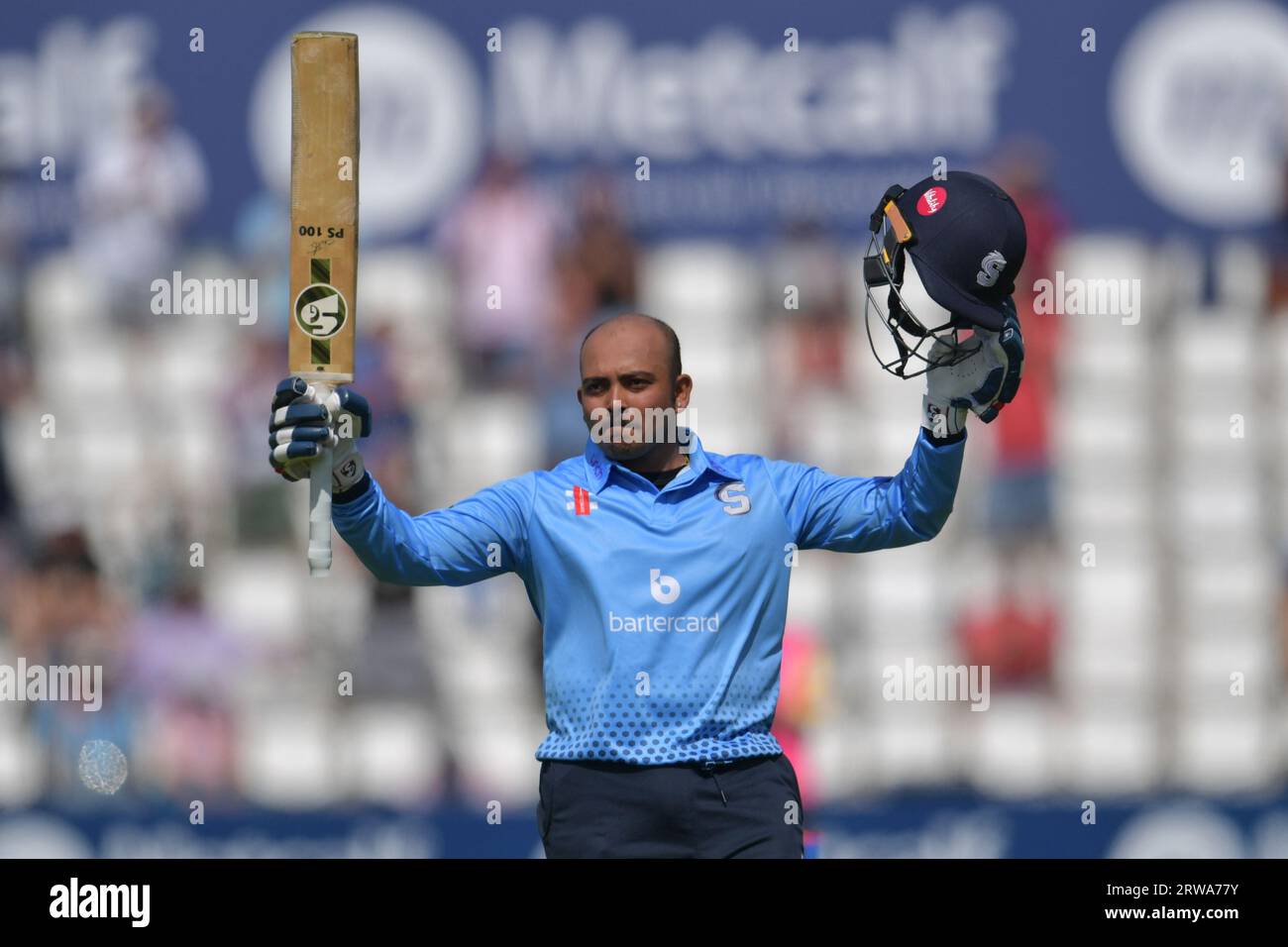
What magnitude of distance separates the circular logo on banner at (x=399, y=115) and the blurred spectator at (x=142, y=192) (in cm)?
36

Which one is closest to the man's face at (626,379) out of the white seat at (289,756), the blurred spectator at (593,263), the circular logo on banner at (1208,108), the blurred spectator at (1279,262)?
the white seat at (289,756)

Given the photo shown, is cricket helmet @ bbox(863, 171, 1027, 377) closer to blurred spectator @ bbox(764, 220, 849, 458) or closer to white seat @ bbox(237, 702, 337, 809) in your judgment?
blurred spectator @ bbox(764, 220, 849, 458)

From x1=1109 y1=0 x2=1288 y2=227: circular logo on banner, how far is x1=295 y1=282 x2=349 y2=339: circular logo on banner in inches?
219

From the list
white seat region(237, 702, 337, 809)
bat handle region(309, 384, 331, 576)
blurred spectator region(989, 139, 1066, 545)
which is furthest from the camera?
blurred spectator region(989, 139, 1066, 545)

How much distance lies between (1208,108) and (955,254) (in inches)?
218

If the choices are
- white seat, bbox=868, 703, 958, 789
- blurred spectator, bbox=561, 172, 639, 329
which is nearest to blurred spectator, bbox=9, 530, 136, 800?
blurred spectator, bbox=561, 172, 639, 329

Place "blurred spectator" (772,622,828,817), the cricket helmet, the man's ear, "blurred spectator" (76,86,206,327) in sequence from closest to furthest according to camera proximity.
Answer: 1. the cricket helmet
2. the man's ear
3. "blurred spectator" (772,622,828,817)
4. "blurred spectator" (76,86,206,327)

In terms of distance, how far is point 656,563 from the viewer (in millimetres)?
4137

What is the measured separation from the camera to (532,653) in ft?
28.8

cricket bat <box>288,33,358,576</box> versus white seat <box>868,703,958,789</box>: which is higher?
cricket bat <box>288,33,358,576</box>

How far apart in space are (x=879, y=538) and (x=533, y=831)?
422 centimetres

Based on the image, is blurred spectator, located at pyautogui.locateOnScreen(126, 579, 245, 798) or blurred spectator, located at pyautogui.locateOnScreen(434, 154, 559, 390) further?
blurred spectator, located at pyautogui.locateOnScreen(434, 154, 559, 390)

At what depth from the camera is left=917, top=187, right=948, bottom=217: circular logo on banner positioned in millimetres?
4336
